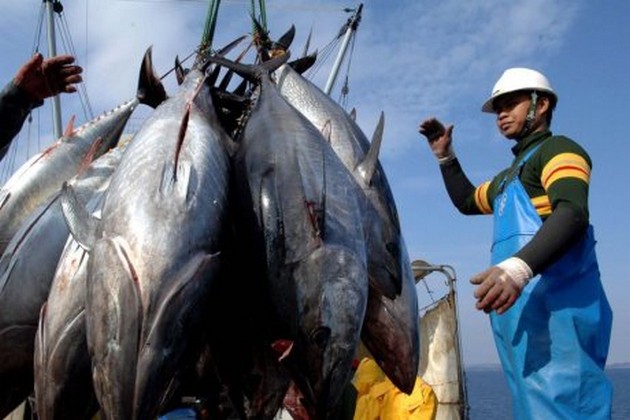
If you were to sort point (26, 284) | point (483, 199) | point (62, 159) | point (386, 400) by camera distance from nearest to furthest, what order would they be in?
1. point (26, 284)
2. point (62, 159)
3. point (483, 199)
4. point (386, 400)

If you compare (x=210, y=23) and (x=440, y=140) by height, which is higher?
(x=210, y=23)

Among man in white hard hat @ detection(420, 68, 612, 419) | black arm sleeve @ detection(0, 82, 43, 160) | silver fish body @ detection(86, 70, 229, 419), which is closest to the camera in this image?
silver fish body @ detection(86, 70, 229, 419)

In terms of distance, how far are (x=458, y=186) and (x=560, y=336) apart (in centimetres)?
120

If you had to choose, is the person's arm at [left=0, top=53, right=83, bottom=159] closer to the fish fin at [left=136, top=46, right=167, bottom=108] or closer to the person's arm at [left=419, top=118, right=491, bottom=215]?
the fish fin at [left=136, top=46, right=167, bottom=108]

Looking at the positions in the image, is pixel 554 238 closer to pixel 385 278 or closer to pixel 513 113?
pixel 385 278

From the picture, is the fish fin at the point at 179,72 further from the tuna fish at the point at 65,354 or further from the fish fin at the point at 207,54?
the tuna fish at the point at 65,354

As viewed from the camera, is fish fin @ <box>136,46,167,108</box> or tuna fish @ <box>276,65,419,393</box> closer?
tuna fish @ <box>276,65,419,393</box>

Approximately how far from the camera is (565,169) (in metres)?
2.62

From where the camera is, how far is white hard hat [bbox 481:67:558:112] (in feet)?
9.98

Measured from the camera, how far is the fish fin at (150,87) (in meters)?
2.58

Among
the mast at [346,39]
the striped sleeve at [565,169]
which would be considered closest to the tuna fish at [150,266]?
the striped sleeve at [565,169]

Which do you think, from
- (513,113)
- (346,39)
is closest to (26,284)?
(513,113)

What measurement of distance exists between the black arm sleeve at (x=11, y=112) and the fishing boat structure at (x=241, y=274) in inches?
28.8

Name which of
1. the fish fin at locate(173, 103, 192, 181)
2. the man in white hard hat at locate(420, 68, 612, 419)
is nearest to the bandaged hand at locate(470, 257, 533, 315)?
the man in white hard hat at locate(420, 68, 612, 419)
